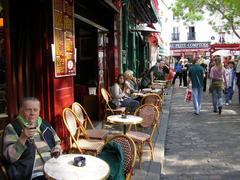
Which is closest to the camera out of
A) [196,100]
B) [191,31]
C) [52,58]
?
[52,58]

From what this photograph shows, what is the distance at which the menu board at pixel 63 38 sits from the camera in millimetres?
6602

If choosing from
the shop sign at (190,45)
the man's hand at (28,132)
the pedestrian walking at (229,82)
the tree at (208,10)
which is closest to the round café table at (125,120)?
the man's hand at (28,132)

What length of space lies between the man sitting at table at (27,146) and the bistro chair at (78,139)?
137 cm

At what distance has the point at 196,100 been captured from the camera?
12797 millimetres

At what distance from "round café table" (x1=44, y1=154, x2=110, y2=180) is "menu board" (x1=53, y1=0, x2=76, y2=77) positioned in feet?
8.88

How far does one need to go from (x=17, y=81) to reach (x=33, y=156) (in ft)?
6.02

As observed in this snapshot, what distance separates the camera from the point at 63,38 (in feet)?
22.8

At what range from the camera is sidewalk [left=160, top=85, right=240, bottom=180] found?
21.8ft

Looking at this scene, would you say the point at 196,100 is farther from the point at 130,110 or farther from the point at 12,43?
the point at 12,43

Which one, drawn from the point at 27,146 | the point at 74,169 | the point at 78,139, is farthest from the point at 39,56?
the point at 74,169

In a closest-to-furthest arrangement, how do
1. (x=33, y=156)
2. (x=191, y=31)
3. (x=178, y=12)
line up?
(x=33, y=156) < (x=178, y=12) < (x=191, y=31)

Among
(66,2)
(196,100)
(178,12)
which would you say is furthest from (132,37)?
(178,12)

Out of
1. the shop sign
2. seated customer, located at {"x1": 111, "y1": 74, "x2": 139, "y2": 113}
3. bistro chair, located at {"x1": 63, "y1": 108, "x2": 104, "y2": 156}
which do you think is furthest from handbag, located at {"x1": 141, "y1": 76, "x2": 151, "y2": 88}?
the shop sign

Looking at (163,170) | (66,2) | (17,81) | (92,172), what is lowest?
(163,170)
